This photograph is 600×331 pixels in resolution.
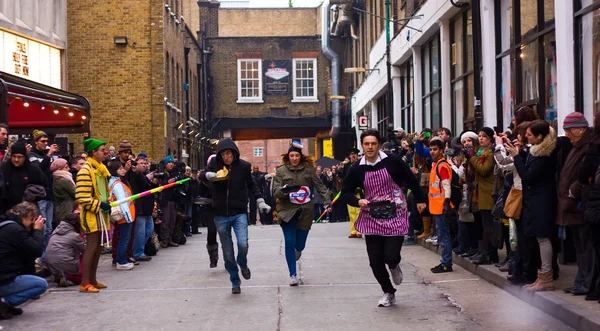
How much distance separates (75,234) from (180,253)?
18.6 feet

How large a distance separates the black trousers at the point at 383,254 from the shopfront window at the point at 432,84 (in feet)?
45.8

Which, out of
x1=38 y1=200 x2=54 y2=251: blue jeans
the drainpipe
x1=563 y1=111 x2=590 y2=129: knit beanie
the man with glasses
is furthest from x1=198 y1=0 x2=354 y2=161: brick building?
x1=563 y1=111 x2=590 y2=129: knit beanie

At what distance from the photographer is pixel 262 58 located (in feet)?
172

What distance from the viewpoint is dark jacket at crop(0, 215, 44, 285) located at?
9141 millimetres

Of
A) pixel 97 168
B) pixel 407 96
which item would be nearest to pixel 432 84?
pixel 407 96

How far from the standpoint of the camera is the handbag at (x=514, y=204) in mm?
10289

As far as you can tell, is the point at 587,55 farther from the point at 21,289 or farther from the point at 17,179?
the point at 21,289

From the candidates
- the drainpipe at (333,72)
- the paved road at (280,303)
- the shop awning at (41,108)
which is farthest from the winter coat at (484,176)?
the drainpipe at (333,72)

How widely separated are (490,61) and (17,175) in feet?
31.7

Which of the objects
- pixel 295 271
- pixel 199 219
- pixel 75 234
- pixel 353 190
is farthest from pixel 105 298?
pixel 199 219

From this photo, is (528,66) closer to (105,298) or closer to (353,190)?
(353,190)

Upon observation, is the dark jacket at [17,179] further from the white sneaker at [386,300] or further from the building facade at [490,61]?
the building facade at [490,61]

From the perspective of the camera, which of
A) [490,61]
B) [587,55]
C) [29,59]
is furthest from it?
[29,59]

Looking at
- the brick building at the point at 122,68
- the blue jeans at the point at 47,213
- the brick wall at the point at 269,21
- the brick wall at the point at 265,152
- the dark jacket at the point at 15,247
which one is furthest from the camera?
the brick wall at the point at 265,152
